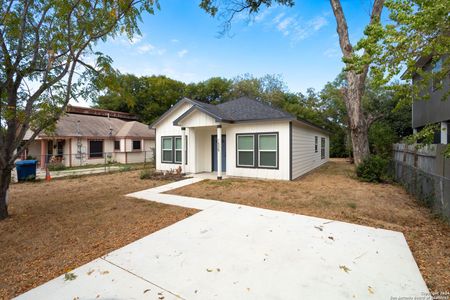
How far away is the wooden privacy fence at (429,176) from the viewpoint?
4.59m

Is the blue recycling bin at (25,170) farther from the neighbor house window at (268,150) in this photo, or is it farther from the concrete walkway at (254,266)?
the neighbor house window at (268,150)

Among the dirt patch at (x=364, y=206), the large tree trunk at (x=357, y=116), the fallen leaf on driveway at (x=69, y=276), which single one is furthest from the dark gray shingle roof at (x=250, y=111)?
the fallen leaf on driveway at (x=69, y=276)

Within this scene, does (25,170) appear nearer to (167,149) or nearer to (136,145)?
(167,149)

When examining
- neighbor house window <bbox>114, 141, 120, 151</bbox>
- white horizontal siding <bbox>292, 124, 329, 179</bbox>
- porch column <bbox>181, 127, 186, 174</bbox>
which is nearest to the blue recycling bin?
porch column <bbox>181, 127, 186, 174</bbox>

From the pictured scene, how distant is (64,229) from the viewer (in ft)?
15.4

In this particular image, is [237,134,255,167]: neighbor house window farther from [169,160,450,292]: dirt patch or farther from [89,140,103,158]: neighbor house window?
[89,140,103,158]: neighbor house window

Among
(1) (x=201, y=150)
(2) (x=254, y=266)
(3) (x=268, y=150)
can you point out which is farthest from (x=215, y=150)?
(2) (x=254, y=266)

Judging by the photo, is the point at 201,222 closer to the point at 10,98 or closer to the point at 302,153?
the point at 10,98

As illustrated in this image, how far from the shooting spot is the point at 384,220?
481 cm

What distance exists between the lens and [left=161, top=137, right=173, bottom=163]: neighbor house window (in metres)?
13.1

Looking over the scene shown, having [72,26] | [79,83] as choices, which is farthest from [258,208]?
[72,26]

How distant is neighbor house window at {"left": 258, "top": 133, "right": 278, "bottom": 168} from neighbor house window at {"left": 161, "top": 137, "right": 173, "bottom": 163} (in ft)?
17.7

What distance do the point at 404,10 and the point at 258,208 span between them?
464 cm

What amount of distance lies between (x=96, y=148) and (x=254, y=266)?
19500 millimetres
